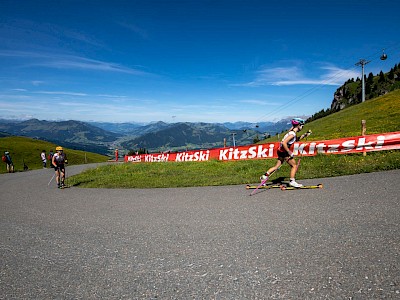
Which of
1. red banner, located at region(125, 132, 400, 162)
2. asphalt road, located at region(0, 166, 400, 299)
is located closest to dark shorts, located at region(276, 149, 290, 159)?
asphalt road, located at region(0, 166, 400, 299)

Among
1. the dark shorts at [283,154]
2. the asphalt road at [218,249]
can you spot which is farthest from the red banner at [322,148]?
the dark shorts at [283,154]

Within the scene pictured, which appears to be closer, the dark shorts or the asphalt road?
the asphalt road

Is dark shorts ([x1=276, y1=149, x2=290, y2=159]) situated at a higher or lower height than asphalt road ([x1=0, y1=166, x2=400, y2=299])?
higher

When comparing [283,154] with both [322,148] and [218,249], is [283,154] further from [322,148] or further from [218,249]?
[322,148]

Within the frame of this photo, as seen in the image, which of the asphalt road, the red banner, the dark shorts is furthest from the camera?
the red banner

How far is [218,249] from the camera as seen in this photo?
4492 millimetres

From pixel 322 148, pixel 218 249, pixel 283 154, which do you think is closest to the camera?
pixel 218 249

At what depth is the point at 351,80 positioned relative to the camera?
600 feet

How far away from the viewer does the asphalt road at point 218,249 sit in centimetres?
331

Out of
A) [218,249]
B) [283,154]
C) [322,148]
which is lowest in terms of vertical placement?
[218,249]

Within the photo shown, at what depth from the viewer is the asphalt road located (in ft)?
10.9

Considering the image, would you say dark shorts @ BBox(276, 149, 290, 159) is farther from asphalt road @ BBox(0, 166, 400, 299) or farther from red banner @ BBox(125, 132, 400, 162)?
red banner @ BBox(125, 132, 400, 162)

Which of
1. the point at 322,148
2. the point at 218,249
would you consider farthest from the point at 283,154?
the point at 322,148

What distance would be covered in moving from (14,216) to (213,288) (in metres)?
8.08
